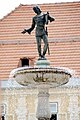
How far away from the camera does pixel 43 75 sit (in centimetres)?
1214

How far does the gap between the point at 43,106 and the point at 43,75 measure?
0.77 meters

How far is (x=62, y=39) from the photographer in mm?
25859

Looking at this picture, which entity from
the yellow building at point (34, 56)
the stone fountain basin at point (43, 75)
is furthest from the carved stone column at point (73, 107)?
the stone fountain basin at point (43, 75)

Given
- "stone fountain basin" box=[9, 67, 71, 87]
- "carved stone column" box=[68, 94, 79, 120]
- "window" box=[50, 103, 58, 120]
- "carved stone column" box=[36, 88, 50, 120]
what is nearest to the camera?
"stone fountain basin" box=[9, 67, 71, 87]

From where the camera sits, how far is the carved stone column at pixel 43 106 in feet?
40.4

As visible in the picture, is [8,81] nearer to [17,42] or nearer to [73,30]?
[17,42]

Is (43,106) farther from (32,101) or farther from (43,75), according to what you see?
(32,101)

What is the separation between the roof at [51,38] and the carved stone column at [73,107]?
1.09m

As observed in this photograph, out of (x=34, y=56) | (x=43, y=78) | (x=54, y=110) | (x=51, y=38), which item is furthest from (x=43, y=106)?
(x=51, y=38)

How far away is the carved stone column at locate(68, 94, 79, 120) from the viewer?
23031 millimetres

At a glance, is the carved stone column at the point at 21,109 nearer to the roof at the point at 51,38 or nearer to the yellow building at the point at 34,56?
the yellow building at the point at 34,56

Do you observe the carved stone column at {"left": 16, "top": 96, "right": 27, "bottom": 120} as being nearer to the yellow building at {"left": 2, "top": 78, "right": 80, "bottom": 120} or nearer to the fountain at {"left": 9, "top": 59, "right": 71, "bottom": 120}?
the yellow building at {"left": 2, "top": 78, "right": 80, "bottom": 120}

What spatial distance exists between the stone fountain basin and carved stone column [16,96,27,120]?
10.9 m

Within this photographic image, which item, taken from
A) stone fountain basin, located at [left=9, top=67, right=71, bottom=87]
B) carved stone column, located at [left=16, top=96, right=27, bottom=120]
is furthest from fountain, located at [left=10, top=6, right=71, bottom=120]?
carved stone column, located at [left=16, top=96, right=27, bottom=120]
